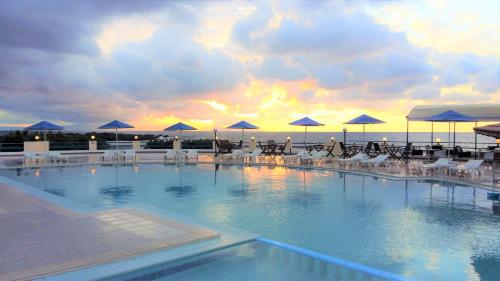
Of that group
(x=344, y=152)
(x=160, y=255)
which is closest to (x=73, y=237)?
(x=160, y=255)

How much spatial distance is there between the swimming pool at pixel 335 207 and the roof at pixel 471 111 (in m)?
8.18

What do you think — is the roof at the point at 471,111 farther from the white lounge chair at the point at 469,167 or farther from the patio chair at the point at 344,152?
the white lounge chair at the point at 469,167

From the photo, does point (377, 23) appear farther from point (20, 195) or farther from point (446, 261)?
point (20, 195)

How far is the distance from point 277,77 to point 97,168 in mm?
9160

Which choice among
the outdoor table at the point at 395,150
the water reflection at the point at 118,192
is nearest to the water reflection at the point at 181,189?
the water reflection at the point at 118,192

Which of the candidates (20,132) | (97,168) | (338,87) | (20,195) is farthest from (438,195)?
(20,132)

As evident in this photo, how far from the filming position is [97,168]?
13.3m

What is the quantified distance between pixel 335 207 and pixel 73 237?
4.64 m

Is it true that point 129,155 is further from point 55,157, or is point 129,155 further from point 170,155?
point 55,157

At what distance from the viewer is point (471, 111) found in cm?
1755

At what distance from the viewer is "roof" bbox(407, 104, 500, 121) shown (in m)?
16.9

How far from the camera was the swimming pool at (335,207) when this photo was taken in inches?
183

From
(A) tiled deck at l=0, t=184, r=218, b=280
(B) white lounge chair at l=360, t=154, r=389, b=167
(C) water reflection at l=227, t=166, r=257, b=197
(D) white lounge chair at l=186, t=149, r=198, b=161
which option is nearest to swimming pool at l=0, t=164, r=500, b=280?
(C) water reflection at l=227, t=166, r=257, b=197

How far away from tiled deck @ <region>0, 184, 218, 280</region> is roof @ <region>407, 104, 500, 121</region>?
1349 cm
